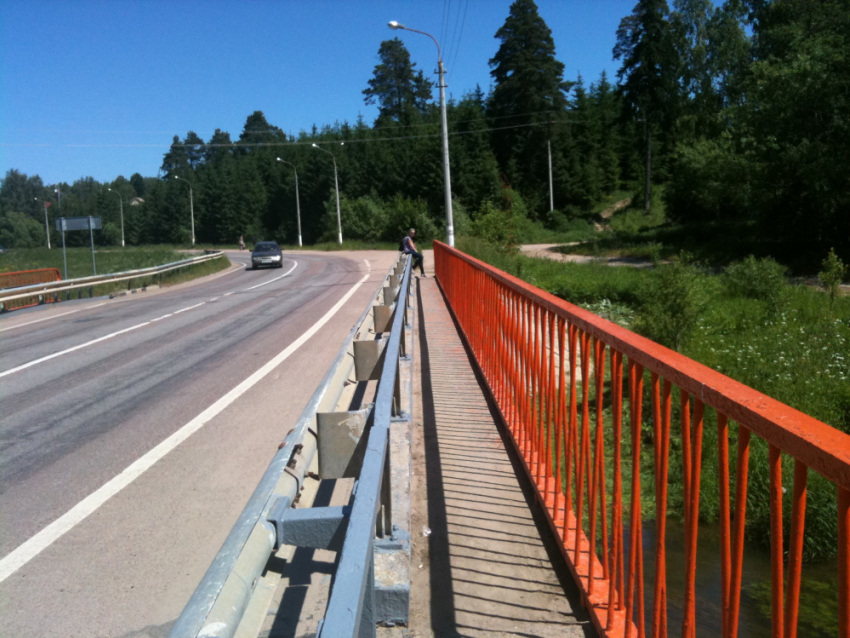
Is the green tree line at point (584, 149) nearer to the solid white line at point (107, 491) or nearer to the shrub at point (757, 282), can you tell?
the shrub at point (757, 282)

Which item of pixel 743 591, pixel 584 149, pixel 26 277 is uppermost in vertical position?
pixel 584 149

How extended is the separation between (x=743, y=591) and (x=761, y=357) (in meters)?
7.45

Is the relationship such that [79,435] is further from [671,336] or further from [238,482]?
[671,336]

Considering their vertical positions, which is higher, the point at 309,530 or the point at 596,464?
the point at 309,530

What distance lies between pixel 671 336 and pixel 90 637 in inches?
402

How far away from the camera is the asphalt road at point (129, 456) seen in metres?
3.88

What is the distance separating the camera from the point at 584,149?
89188 mm

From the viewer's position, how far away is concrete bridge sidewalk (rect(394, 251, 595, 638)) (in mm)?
3168

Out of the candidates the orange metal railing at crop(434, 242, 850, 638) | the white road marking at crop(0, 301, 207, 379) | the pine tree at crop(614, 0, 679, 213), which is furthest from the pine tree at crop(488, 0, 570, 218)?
the orange metal railing at crop(434, 242, 850, 638)

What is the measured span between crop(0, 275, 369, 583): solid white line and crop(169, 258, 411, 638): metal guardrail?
217 centimetres

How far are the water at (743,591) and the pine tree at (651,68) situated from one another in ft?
175

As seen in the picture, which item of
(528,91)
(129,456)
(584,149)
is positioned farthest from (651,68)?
(129,456)

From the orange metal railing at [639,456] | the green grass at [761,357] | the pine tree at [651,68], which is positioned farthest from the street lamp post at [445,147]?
the pine tree at [651,68]

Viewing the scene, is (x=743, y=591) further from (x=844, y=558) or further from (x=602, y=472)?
(x=844, y=558)
